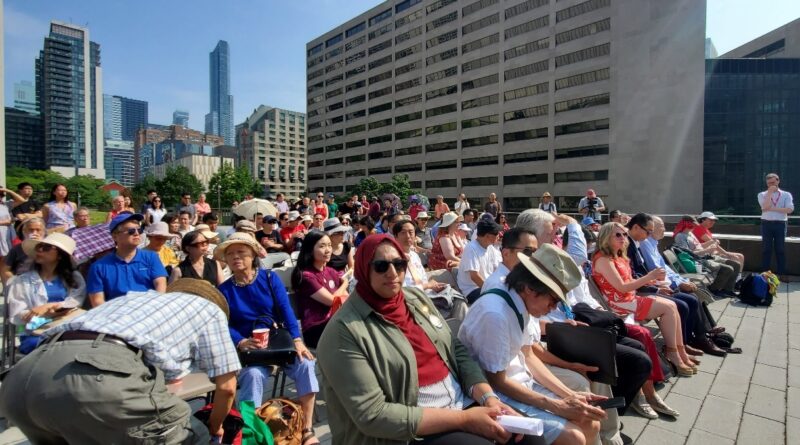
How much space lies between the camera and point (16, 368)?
179 centimetres

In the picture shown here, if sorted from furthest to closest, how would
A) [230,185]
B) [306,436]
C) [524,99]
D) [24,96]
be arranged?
[24,96]
[230,185]
[524,99]
[306,436]

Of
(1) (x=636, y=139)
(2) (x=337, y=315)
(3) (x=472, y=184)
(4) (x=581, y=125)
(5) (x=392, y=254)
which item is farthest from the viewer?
(3) (x=472, y=184)

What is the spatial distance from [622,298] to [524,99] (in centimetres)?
5368

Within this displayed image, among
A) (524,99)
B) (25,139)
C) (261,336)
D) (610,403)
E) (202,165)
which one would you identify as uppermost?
(25,139)

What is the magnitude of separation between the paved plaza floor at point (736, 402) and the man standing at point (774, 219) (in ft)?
14.0

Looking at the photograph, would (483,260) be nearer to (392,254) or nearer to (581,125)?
(392,254)

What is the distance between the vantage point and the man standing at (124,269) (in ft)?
12.3

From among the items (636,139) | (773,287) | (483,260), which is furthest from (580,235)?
(636,139)

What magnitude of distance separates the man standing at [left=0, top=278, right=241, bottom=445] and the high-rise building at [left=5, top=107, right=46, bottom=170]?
159 m

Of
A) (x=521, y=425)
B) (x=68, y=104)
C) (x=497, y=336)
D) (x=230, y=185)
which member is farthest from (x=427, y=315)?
(x=68, y=104)

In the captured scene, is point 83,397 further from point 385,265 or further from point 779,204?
point 779,204

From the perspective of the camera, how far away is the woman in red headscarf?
1968mm

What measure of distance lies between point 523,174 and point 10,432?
182ft

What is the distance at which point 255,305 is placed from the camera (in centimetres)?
347
